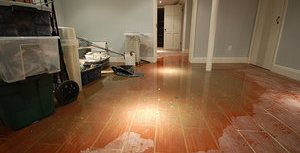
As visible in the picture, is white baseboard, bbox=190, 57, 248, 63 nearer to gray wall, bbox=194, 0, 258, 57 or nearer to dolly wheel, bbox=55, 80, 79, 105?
gray wall, bbox=194, 0, 258, 57

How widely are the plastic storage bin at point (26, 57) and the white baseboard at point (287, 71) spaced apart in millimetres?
4112

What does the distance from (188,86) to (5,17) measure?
2431 millimetres

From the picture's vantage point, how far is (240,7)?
4578mm

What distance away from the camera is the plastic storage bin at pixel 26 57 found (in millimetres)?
1317

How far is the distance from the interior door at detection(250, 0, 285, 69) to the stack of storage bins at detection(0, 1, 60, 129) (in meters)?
4.55

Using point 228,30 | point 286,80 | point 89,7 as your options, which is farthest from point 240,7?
point 89,7

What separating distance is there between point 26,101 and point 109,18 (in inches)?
148

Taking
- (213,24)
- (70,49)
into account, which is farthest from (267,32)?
(70,49)

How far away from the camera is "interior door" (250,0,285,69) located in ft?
12.8

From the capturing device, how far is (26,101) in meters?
1.57

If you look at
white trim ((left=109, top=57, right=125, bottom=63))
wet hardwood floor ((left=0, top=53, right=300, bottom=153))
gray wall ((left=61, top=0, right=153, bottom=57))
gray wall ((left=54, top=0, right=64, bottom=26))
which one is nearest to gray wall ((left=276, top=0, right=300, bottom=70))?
wet hardwood floor ((left=0, top=53, right=300, bottom=153))

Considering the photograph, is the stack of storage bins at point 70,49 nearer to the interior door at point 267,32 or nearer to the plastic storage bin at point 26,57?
the plastic storage bin at point 26,57

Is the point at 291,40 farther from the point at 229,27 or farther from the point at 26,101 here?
the point at 26,101

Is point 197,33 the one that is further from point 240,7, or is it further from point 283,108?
point 283,108
